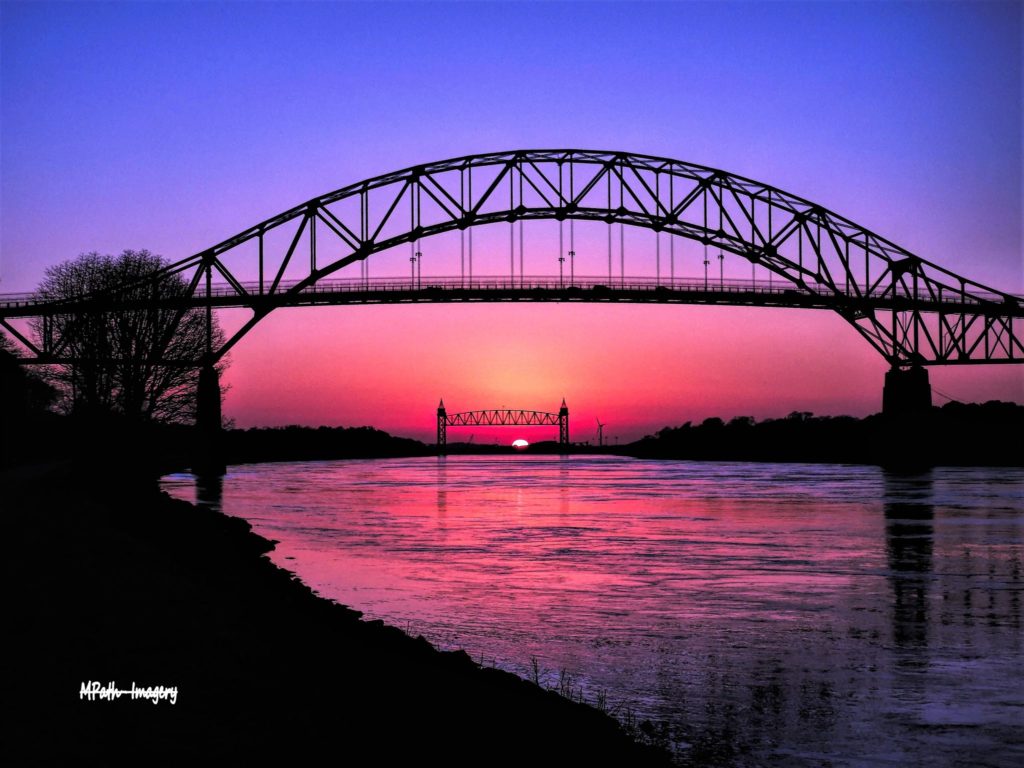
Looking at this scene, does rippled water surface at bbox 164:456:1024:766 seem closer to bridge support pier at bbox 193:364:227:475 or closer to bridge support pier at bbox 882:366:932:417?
bridge support pier at bbox 193:364:227:475

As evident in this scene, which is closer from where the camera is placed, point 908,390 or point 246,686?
point 246,686

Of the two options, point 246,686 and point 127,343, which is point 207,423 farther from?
point 246,686

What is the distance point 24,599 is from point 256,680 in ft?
15.2

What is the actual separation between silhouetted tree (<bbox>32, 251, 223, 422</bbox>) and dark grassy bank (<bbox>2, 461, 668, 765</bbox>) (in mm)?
37269

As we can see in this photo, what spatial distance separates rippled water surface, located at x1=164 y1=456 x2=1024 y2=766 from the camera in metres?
9.31

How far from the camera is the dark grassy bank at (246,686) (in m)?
7.00

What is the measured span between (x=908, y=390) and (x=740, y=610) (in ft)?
247

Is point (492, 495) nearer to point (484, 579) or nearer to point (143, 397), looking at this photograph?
point (143, 397)

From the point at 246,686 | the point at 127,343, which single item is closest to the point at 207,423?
the point at 127,343

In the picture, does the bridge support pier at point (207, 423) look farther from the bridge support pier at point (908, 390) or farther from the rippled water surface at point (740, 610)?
the bridge support pier at point (908, 390)

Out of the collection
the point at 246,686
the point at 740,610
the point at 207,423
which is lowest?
the point at 740,610

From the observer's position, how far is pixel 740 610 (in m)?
15.4

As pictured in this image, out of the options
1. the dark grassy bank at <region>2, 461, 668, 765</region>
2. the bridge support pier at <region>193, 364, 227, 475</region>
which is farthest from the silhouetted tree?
the dark grassy bank at <region>2, 461, 668, 765</region>

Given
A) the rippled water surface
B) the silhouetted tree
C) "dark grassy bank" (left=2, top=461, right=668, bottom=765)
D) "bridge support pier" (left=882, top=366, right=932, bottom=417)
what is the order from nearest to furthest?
1. "dark grassy bank" (left=2, top=461, right=668, bottom=765)
2. the rippled water surface
3. the silhouetted tree
4. "bridge support pier" (left=882, top=366, right=932, bottom=417)
